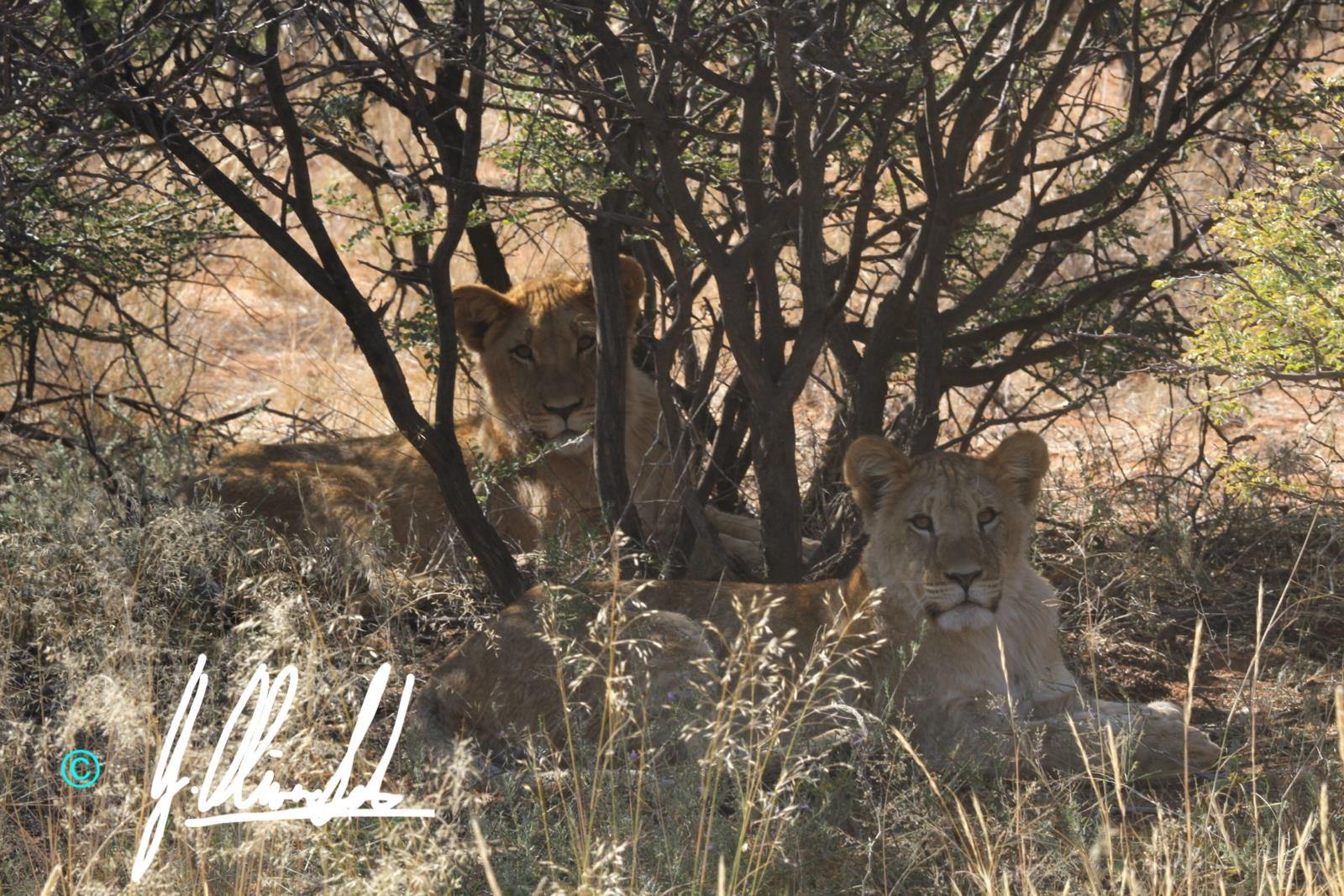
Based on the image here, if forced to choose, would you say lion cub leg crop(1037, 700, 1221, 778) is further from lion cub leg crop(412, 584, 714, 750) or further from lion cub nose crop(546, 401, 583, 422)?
lion cub nose crop(546, 401, 583, 422)

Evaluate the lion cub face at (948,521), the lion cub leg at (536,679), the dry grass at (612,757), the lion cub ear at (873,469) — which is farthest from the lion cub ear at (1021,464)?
the lion cub leg at (536,679)

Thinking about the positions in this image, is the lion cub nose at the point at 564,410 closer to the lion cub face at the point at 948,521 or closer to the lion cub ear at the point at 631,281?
the lion cub ear at the point at 631,281

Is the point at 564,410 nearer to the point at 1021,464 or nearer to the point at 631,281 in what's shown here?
the point at 631,281

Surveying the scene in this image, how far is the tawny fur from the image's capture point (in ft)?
22.2

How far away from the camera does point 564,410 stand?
6793mm

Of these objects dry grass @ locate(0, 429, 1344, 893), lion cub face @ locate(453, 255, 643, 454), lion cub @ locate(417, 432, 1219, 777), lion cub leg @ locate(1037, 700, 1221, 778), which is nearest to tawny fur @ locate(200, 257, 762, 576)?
lion cub face @ locate(453, 255, 643, 454)

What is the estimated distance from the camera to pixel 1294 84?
23.1 feet

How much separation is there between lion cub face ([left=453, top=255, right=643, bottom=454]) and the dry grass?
0.82 meters

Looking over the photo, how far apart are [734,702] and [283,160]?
8.11 metres

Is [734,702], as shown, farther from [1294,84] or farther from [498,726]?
[1294,84]

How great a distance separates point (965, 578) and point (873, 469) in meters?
0.51

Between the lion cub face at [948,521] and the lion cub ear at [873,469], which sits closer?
the lion cub face at [948,521]

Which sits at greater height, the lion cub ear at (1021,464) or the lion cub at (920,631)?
the lion cub ear at (1021,464)

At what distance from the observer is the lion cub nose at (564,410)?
678 centimetres
